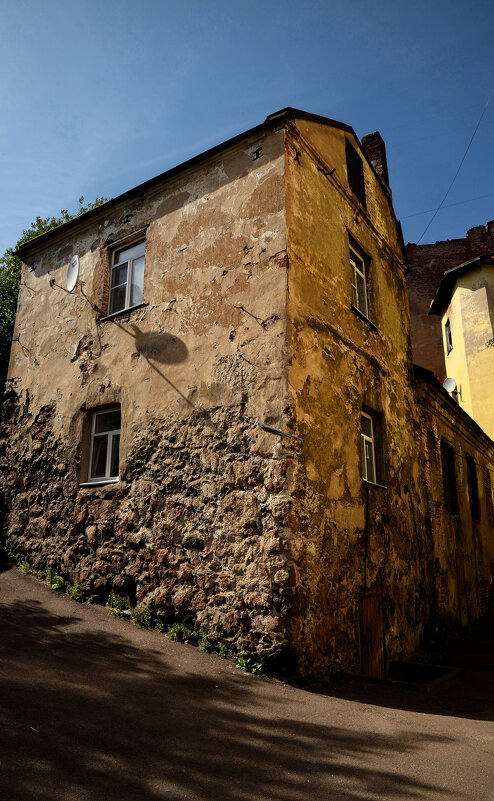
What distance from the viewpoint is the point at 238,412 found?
7512 mm

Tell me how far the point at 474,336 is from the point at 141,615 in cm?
1579


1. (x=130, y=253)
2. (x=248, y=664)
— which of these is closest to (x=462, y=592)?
(x=248, y=664)

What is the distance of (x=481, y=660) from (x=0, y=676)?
8638 millimetres

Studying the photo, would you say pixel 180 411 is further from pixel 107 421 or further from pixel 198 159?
pixel 198 159

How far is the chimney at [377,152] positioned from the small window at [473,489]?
796 cm

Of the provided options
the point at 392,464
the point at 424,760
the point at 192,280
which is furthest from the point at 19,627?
the point at 392,464

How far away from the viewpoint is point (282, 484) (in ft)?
22.4

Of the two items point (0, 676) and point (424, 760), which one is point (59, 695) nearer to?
Result: point (0, 676)

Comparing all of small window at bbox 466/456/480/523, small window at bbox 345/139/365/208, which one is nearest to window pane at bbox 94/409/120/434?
small window at bbox 345/139/365/208

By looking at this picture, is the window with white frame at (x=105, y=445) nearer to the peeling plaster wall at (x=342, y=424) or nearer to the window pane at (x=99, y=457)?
the window pane at (x=99, y=457)

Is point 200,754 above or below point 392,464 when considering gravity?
below

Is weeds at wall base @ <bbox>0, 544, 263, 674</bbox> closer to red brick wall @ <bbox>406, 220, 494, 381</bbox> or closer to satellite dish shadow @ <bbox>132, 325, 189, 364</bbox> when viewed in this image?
satellite dish shadow @ <bbox>132, 325, 189, 364</bbox>

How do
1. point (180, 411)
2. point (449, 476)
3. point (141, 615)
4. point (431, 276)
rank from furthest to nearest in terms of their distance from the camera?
point (431, 276) → point (449, 476) → point (180, 411) → point (141, 615)

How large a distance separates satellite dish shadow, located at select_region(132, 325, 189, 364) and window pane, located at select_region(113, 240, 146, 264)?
1580 mm
